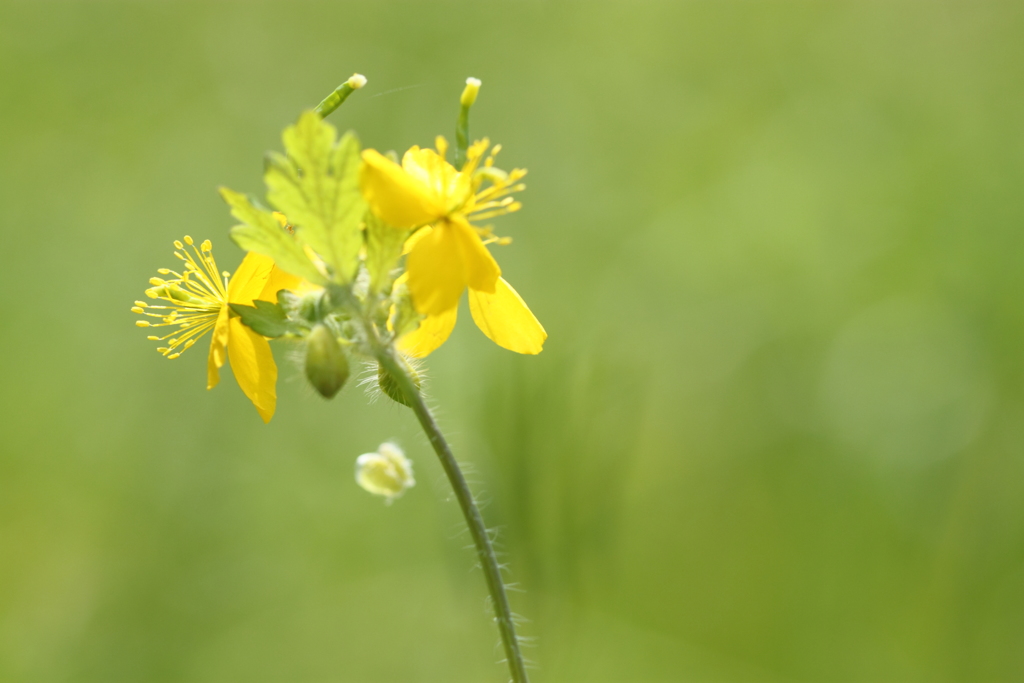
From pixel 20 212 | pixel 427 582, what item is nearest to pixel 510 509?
pixel 427 582

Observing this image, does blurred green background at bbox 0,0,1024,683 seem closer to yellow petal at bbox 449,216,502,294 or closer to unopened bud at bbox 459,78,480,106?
yellow petal at bbox 449,216,502,294

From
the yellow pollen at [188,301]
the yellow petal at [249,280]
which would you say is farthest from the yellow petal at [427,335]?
the yellow pollen at [188,301]

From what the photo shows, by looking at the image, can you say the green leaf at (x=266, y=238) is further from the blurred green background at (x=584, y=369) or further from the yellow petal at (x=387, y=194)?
the blurred green background at (x=584, y=369)

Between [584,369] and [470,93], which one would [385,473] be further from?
[584,369]

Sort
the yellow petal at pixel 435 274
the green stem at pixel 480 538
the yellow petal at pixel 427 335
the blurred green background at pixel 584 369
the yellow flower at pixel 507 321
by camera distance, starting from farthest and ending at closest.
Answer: the blurred green background at pixel 584 369
the yellow flower at pixel 507 321
the yellow petal at pixel 427 335
the yellow petal at pixel 435 274
the green stem at pixel 480 538

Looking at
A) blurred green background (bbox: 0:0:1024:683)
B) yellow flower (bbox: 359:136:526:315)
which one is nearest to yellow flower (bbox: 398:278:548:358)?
yellow flower (bbox: 359:136:526:315)

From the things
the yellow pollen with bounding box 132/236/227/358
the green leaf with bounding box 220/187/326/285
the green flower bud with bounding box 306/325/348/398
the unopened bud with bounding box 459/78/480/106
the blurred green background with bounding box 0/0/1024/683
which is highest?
the blurred green background with bounding box 0/0/1024/683
